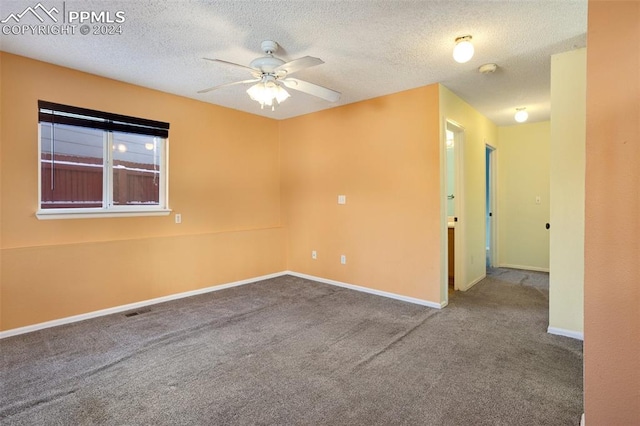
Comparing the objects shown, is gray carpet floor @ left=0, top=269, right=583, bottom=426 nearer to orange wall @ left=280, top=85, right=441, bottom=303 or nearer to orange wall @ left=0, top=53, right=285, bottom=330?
orange wall @ left=0, top=53, right=285, bottom=330

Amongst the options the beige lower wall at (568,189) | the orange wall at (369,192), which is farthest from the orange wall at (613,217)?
the orange wall at (369,192)

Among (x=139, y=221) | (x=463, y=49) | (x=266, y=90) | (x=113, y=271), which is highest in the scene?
(x=463, y=49)

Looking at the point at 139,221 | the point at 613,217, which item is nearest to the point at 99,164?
the point at 139,221

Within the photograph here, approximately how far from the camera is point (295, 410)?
181cm

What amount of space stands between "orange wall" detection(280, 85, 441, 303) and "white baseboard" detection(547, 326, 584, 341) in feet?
3.49

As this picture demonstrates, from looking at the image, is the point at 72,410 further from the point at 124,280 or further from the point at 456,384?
the point at 456,384

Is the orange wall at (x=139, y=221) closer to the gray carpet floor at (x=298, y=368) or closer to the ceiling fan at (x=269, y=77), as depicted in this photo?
the gray carpet floor at (x=298, y=368)

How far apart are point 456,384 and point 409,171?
2.36 m

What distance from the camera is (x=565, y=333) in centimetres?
281

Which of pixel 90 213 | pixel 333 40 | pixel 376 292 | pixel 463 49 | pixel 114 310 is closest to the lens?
pixel 463 49

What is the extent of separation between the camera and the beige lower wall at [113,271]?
287 cm

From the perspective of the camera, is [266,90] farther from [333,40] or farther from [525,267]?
[525,267]

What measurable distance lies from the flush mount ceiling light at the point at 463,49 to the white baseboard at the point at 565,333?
2.53m

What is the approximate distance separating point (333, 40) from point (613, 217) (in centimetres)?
220
